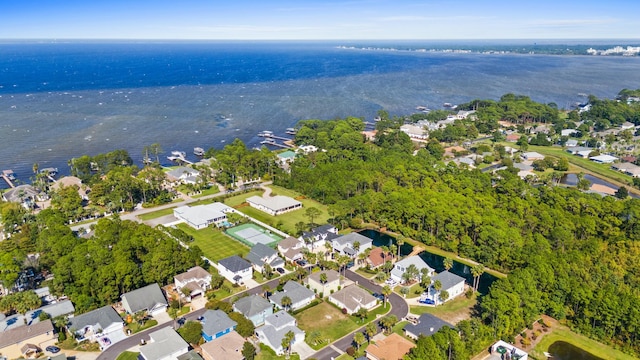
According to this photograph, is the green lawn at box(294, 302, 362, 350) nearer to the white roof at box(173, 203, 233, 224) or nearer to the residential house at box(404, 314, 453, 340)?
the residential house at box(404, 314, 453, 340)

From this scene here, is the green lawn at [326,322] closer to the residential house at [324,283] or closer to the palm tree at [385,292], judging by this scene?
the residential house at [324,283]

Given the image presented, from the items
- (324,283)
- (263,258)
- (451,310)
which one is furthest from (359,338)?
(263,258)

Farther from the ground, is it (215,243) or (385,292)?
(385,292)

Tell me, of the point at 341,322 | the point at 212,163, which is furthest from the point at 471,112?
the point at 341,322

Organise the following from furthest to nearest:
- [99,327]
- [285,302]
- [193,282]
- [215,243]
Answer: [215,243]
[193,282]
[285,302]
[99,327]

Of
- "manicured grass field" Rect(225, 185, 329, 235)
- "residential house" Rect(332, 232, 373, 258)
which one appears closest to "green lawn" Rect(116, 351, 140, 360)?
"residential house" Rect(332, 232, 373, 258)

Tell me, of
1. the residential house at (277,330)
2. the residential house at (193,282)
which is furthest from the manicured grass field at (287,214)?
the residential house at (277,330)

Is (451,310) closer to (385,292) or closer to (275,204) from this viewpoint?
(385,292)
